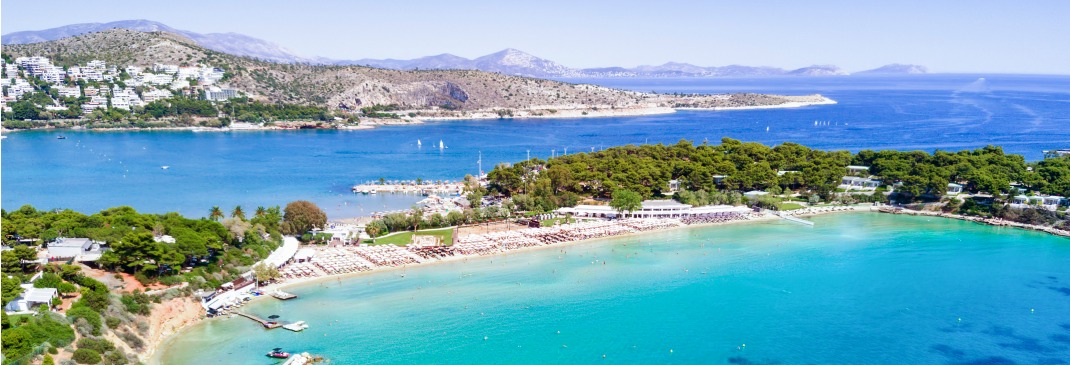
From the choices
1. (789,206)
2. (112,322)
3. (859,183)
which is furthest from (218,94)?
(112,322)

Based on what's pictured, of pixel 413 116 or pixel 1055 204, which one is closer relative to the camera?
pixel 1055 204

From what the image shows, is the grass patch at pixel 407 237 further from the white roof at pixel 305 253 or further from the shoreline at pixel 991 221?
the shoreline at pixel 991 221

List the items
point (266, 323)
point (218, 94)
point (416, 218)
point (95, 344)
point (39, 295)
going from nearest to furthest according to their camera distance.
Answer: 1. point (95, 344)
2. point (39, 295)
3. point (266, 323)
4. point (416, 218)
5. point (218, 94)

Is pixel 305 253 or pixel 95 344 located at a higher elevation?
pixel 95 344

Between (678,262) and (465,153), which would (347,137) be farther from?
(678,262)

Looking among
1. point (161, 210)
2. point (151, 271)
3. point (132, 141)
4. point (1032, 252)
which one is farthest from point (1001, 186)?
point (132, 141)

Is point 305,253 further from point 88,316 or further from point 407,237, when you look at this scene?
point 88,316
